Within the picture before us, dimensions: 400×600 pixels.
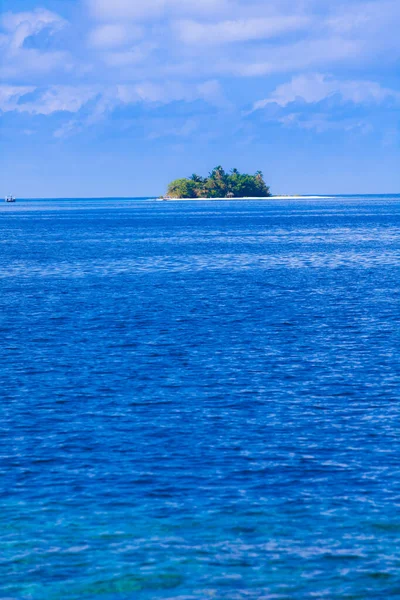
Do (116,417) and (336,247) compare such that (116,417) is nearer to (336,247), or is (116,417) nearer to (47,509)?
(47,509)

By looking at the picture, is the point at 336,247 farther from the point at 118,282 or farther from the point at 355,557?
the point at 355,557

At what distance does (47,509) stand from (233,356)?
69.2 feet

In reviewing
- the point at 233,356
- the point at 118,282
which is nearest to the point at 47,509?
the point at 233,356

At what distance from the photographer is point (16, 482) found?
25.4 metres

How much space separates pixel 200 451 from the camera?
1105 inches

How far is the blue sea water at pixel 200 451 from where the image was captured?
65.8 feet

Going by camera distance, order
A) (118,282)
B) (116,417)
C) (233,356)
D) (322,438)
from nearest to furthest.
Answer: (322,438), (116,417), (233,356), (118,282)

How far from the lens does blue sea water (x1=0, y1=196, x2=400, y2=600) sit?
65.8 feet

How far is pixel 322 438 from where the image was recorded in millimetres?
29266

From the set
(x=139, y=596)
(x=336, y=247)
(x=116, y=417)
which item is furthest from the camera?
(x=336, y=247)

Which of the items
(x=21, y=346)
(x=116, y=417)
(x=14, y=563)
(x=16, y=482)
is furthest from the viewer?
(x=21, y=346)

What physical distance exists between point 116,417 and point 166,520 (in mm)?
9909

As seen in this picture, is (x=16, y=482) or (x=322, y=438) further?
(x=322, y=438)

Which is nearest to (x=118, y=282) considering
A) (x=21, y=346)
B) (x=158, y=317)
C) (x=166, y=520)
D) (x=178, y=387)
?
(x=158, y=317)
